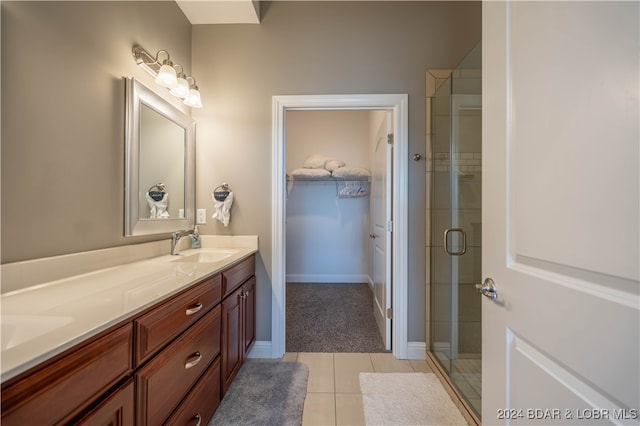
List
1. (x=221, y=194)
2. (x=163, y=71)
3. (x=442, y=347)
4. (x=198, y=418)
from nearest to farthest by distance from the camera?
(x=198, y=418), (x=163, y=71), (x=442, y=347), (x=221, y=194)

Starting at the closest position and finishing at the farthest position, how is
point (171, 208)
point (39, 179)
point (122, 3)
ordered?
point (39, 179), point (122, 3), point (171, 208)

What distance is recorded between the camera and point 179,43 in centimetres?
197

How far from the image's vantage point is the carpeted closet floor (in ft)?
7.40

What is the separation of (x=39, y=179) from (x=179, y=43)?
1.50 m

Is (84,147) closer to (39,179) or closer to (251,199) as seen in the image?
(39,179)

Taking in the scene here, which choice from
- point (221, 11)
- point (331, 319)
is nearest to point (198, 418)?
point (331, 319)

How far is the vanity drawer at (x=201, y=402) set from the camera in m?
1.08

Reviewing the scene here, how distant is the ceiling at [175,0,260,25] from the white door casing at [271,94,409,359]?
2.15 ft

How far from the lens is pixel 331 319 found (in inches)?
109

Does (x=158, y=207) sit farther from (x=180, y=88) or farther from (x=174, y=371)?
(x=174, y=371)

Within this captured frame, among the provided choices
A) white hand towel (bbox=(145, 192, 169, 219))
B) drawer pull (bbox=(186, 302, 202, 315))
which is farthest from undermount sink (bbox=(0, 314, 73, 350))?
white hand towel (bbox=(145, 192, 169, 219))

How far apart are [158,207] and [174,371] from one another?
3.52 ft

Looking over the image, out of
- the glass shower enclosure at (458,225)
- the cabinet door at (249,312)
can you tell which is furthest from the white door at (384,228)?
the cabinet door at (249,312)

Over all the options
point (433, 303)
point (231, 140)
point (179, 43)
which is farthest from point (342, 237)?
point (179, 43)
